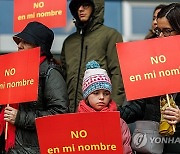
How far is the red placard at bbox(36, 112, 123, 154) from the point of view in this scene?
10.7 feet

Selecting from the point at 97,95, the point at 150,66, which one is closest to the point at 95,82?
the point at 97,95

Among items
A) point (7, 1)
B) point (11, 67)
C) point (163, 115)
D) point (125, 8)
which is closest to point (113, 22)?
point (125, 8)

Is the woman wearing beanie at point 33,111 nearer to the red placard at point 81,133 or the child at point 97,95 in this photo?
the child at point 97,95

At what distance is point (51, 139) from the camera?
132 inches

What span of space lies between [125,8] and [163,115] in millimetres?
3223

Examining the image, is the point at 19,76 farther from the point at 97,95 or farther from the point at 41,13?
the point at 41,13

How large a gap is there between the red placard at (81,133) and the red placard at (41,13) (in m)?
1.50

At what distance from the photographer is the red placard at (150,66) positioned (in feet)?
11.3

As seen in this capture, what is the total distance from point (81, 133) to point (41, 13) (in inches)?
67.2

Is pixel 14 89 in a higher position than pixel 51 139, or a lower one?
higher

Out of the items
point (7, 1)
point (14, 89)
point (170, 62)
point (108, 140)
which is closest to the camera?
point (108, 140)

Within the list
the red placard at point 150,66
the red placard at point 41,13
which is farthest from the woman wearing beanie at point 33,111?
the red placard at point 41,13

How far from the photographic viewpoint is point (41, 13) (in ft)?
15.5

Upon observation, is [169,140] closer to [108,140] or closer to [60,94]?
[108,140]
